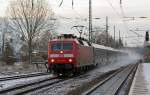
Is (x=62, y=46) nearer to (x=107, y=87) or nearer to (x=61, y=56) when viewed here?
(x=61, y=56)

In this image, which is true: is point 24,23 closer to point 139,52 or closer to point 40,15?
point 40,15

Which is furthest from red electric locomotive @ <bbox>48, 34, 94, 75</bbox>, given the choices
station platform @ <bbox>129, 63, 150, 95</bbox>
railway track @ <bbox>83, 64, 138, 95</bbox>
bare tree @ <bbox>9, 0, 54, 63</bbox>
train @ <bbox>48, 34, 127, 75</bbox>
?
bare tree @ <bbox>9, 0, 54, 63</bbox>

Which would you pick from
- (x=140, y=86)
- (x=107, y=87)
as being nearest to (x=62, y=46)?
(x=107, y=87)

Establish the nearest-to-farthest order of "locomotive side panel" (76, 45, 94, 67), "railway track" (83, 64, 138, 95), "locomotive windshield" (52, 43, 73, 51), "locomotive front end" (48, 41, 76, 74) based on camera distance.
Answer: "railway track" (83, 64, 138, 95) → "locomotive front end" (48, 41, 76, 74) → "locomotive windshield" (52, 43, 73, 51) → "locomotive side panel" (76, 45, 94, 67)

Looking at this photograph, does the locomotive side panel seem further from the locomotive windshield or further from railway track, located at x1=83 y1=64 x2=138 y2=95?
railway track, located at x1=83 y1=64 x2=138 y2=95

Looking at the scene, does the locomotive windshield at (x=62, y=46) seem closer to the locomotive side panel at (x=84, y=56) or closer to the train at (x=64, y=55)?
the train at (x=64, y=55)

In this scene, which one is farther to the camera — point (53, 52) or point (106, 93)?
point (53, 52)

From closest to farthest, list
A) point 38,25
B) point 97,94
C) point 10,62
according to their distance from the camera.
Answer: point 97,94 < point 10,62 < point 38,25

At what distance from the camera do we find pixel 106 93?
848 inches

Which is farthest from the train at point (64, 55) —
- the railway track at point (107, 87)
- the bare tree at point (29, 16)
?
the bare tree at point (29, 16)

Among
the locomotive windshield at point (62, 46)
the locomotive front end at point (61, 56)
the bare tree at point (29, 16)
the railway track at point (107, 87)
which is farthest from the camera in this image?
the bare tree at point (29, 16)

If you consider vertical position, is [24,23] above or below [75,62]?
above

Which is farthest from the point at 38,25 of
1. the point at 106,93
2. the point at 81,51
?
the point at 106,93

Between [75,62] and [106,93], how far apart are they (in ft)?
44.9
